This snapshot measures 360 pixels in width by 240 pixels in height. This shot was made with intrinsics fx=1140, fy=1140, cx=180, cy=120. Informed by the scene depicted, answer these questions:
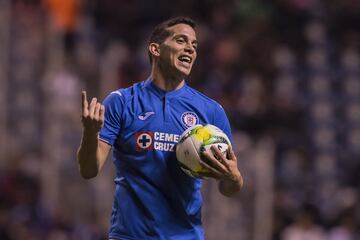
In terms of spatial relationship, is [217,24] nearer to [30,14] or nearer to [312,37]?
[312,37]

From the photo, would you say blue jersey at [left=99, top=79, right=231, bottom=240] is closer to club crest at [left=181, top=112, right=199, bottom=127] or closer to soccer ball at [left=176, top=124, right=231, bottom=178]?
club crest at [left=181, top=112, right=199, bottom=127]

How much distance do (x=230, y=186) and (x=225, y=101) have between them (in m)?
7.96

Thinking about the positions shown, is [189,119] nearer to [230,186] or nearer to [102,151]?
→ [230,186]

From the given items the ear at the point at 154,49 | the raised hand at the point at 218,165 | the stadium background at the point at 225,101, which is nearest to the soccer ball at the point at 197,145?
the raised hand at the point at 218,165

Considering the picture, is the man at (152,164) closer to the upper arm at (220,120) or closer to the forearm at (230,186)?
the forearm at (230,186)

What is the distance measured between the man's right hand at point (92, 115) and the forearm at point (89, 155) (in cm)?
7

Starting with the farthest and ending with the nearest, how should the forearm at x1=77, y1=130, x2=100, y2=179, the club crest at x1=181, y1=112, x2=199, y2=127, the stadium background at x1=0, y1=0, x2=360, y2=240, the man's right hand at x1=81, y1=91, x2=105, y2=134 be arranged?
the stadium background at x1=0, y1=0, x2=360, y2=240
the club crest at x1=181, y1=112, x2=199, y2=127
the forearm at x1=77, y1=130, x2=100, y2=179
the man's right hand at x1=81, y1=91, x2=105, y2=134

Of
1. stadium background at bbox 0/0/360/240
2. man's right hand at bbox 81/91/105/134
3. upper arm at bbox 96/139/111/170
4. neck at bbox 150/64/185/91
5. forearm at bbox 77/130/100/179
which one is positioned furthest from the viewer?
stadium background at bbox 0/0/360/240

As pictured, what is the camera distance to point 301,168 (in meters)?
14.3

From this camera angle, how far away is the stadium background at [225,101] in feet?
43.5

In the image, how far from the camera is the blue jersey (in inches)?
259

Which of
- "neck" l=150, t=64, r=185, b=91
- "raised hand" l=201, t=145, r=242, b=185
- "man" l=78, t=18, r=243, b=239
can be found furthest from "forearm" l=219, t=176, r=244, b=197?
"neck" l=150, t=64, r=185, b=91

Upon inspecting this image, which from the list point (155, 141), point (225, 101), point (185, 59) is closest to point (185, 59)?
point (185, 59)

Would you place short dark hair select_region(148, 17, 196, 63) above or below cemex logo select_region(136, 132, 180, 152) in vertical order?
above
